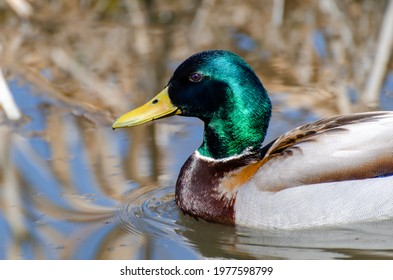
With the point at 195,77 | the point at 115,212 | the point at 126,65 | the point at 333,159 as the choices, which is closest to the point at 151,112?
the point at 195,77

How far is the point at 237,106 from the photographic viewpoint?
6344 mm

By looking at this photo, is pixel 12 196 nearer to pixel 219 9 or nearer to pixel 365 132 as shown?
pixel 365 132

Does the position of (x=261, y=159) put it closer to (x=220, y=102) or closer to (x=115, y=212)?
(x=220, y=102)

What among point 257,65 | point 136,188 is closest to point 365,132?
point 136,188

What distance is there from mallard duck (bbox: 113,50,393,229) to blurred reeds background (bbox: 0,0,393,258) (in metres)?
0.67

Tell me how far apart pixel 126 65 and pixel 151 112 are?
363 cm

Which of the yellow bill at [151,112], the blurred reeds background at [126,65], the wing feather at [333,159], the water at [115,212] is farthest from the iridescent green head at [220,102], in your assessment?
the blurred reeds background at [126,65]

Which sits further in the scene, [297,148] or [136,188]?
[136,188]

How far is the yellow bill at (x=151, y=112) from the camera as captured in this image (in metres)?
6.39

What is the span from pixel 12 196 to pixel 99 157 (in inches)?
36.3

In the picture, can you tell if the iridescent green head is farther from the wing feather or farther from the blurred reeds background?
the blurred reeds background

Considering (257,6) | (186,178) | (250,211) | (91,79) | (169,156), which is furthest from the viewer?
(257,6)

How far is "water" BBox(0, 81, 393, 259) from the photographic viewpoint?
19.2ft

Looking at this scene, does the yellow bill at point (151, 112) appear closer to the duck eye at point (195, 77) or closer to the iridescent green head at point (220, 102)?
the iridescent green head at point (220, 102)
